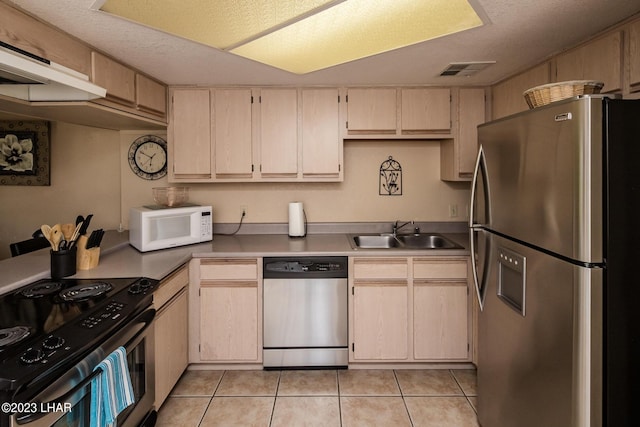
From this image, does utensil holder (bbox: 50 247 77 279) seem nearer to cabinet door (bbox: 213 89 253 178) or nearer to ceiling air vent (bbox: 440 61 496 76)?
cabinet door (bbox: 213 89 253 178)

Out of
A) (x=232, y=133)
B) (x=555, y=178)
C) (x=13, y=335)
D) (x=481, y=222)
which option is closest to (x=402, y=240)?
(x=481, y=222)

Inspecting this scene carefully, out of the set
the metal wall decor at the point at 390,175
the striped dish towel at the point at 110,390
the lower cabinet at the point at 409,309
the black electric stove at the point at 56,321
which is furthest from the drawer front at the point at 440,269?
the striped dish towel at the point at 110,390

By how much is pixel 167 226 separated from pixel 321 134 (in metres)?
1.37

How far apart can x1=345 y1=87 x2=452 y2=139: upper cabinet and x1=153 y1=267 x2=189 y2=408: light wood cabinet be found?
5.72 ft

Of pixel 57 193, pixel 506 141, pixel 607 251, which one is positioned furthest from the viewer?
pixel 57 193

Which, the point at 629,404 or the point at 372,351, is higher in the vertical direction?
the point at 629,404

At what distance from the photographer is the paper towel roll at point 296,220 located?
3.19 metres

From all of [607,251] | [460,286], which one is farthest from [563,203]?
[460,286]

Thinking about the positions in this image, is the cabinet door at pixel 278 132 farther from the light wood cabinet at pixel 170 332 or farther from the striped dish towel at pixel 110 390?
the striped dish towel at pixel 110 390

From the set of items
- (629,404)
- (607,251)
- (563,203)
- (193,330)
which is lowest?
(193,330)

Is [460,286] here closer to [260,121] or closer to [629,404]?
[629,404]

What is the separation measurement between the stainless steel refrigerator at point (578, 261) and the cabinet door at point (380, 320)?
44.4 inches

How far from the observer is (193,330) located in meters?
2.71

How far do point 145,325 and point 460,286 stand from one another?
2.07 metres
